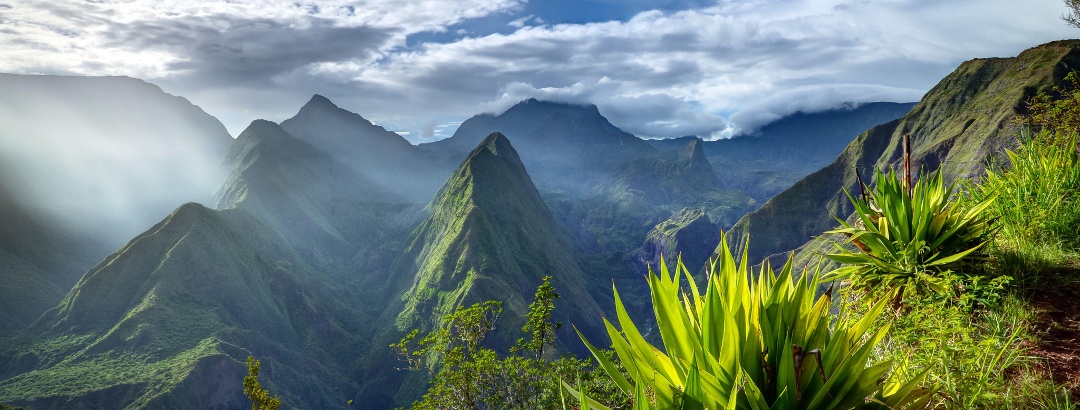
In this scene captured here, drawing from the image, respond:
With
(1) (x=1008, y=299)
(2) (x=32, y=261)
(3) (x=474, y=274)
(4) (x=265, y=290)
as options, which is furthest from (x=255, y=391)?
(2) (x=32, y=261)

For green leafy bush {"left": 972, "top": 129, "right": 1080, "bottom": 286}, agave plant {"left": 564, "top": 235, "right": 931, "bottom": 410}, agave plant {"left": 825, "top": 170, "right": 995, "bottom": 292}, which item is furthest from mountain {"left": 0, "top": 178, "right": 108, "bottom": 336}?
green leafy bush {"left": 972, "top": 129, "right": 1080, "bottom": 286}

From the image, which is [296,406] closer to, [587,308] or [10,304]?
[10,304]

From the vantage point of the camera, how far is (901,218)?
5.32 metres

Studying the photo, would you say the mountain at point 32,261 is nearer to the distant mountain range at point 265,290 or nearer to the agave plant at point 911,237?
the distant mountain range at point 265,290

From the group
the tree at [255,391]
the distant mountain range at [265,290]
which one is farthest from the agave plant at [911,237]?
the distant mountain range at [265,290]

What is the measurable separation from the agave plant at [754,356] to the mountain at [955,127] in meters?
97.4

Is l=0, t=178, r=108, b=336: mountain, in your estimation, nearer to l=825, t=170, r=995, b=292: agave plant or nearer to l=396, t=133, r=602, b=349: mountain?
l=396, t=133, r=602, b=349: mountain

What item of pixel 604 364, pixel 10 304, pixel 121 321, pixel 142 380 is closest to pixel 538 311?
pixel 604 364

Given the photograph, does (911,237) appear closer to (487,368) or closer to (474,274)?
(487,368)

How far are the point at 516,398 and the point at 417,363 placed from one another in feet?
16.8

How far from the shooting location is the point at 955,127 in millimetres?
147125

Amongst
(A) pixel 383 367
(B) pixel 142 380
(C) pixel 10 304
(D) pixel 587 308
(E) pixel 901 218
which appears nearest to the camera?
(E) pixel 901 218

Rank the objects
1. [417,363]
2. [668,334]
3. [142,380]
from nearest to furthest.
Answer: [668,334], [417,363], [142,380]

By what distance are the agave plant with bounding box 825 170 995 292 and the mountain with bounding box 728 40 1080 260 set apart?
93.7 m
